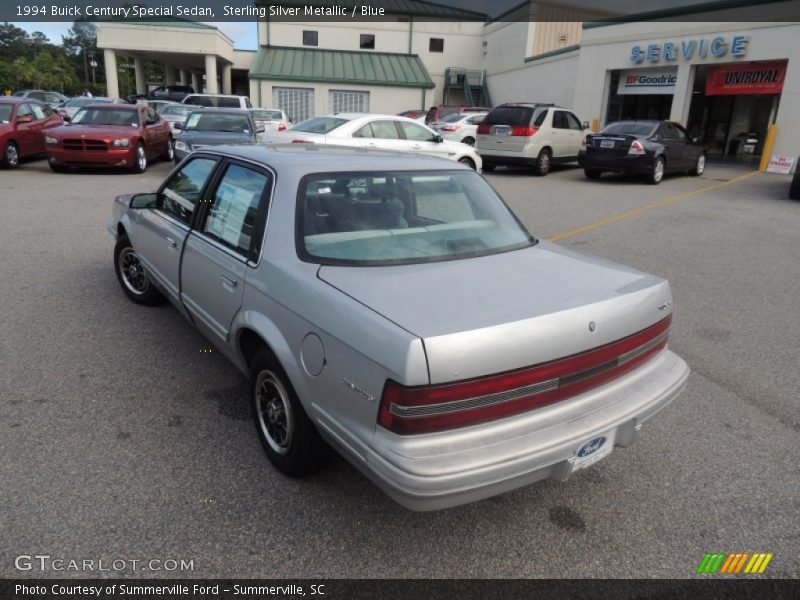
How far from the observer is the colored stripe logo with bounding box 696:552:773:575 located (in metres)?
2.58

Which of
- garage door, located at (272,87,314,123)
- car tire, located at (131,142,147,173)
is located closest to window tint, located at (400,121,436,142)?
car tire, located at (131,142,147,173)

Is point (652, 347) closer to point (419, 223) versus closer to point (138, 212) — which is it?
point (419, 223)

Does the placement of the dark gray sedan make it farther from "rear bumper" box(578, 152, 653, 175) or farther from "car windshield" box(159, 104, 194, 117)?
"rear bumper" box(578, 152, 653, 175)

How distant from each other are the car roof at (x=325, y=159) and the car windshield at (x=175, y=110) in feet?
57.6

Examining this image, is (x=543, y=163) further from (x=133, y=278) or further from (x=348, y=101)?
(x=348, y=101)

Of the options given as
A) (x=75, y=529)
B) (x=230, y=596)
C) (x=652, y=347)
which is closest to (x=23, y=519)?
(x=75, y=529)

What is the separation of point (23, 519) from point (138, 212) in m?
2.81

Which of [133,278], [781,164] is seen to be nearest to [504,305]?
[133,278]

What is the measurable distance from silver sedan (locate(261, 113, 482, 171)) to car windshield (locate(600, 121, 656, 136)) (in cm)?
466

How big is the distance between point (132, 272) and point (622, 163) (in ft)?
40.6

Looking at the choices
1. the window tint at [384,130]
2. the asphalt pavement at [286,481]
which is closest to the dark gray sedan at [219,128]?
the window tint at [384,130]

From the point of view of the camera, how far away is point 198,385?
13.1ft

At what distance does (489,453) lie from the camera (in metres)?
2.26

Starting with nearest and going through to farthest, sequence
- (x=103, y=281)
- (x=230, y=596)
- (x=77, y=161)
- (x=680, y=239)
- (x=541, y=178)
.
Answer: (x=230, y=596) → (x=103, y=281) → (x=680, y=239) → (x=77, y=161) → (x=541, y=178)
